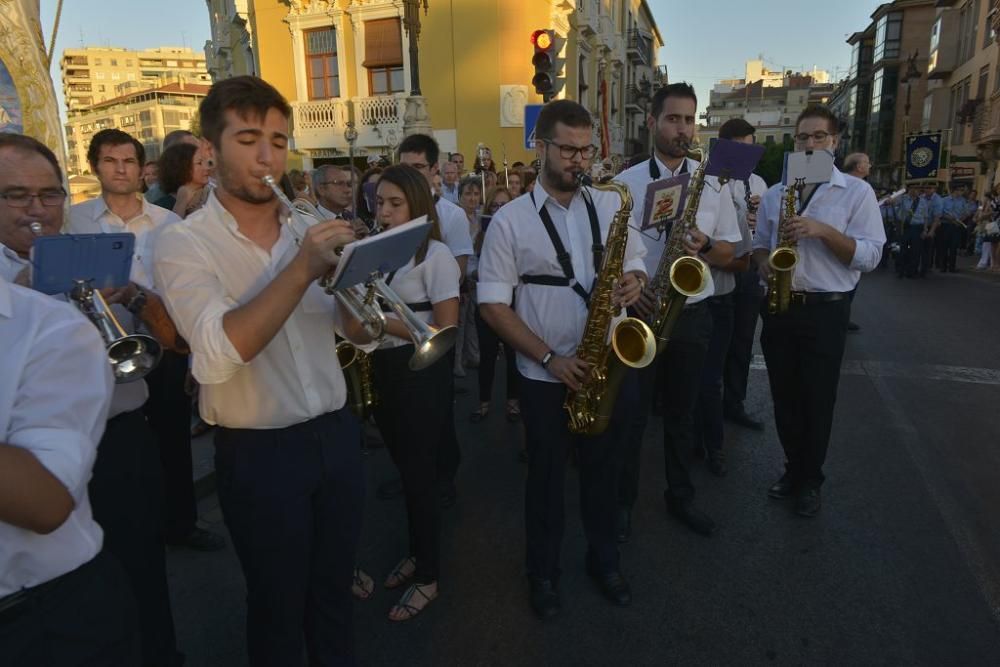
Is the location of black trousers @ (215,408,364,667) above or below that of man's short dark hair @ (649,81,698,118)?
below

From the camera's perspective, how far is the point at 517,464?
195 inches

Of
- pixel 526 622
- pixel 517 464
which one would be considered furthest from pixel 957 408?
pixel 526 622

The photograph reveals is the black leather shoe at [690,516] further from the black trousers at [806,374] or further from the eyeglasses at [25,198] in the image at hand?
the eyeglasses at [25,198]

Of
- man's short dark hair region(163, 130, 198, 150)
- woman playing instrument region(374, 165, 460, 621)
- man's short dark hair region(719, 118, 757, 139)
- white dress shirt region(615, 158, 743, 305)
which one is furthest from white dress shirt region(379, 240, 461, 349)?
man's short dark hair region(719, 118, 757, 139)

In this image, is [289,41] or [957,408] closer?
[957,408]

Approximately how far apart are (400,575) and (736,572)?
188 cm

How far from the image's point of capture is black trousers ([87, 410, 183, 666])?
2393 mm

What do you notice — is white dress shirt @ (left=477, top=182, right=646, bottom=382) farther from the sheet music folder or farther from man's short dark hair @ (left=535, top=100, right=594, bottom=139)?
the sheet music folder

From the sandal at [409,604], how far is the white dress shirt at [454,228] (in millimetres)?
2502

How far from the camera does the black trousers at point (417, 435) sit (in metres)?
3.21

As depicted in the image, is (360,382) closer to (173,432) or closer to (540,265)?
(173,432)

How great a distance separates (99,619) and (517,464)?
364cm

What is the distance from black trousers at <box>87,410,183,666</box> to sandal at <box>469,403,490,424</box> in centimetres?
341

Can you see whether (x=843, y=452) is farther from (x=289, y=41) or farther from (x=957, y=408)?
(x=289, y=41)
